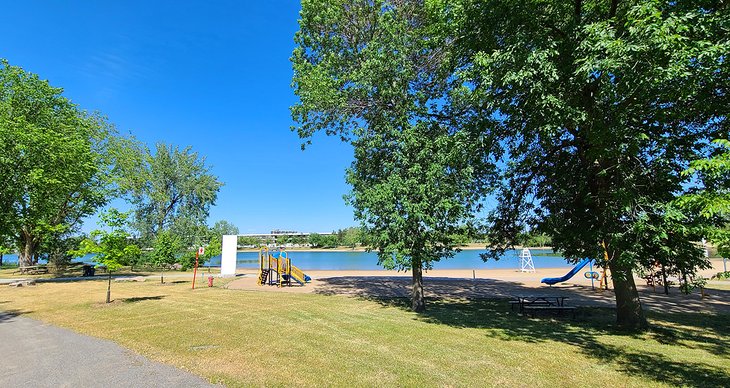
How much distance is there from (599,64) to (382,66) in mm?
6519

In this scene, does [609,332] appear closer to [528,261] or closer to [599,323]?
[599,323]

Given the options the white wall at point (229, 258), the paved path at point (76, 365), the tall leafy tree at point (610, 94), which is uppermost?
the tall leafy tree at point (610, 94)

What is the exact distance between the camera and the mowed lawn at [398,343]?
18.1 feet

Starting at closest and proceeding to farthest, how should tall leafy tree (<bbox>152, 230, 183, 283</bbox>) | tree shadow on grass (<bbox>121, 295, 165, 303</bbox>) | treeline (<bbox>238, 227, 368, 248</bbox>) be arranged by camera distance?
tree shadow on grass (<bbox>121, 295, 165, 303</bbox>) → tall leafy tree (<bbox>152, 230, 183, 283</bbox>) → treeline (<bbox>238, 227, 368, 248</bbox>)

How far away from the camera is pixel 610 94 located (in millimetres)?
6184

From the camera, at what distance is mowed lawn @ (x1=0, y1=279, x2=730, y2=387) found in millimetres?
5523

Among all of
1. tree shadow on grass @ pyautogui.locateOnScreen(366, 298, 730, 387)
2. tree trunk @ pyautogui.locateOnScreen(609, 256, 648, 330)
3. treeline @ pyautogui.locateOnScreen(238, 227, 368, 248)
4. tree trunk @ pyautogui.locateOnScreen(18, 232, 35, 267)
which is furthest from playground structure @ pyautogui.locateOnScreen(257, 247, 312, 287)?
treeline @ pyautogui.locateOnScreen(238, 227, 368, 248)

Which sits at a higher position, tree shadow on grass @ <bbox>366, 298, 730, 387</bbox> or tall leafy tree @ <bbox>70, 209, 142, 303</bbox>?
tall leafy tree @ <bbox>70, 209, 142, 303</bbox>

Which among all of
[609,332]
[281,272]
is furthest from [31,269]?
[609,332]

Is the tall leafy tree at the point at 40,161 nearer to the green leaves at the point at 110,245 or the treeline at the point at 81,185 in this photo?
the treeline at the point at 81,185

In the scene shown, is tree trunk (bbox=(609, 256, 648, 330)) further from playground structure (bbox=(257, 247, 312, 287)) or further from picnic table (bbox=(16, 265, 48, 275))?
picnic table (bbox=(16, 265, 48, 275))

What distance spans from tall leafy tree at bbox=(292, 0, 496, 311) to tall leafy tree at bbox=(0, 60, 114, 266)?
18.4 metres

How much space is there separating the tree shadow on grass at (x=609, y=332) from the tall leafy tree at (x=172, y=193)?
107 ft

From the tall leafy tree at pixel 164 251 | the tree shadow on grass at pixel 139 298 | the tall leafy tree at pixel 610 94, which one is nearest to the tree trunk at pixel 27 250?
the tall leafy tree at pixel 164 251
